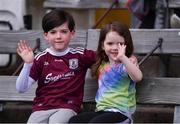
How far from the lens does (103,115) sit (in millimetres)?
4496

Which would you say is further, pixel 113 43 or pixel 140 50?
pixel 140 50

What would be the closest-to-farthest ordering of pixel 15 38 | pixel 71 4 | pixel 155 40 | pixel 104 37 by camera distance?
pixel 104 37 → pixel 155 40 → pixel 15 38 → pixel 71 4

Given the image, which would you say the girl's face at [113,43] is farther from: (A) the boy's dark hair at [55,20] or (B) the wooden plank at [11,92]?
(B) the wooden plank at [11,92]

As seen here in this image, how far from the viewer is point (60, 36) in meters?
4.80

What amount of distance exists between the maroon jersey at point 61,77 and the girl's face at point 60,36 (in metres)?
0.09

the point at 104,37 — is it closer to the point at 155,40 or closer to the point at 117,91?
the point at 117,91

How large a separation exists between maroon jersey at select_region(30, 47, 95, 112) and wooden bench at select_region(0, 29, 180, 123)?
0.21 meters

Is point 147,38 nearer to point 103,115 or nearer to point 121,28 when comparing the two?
point 121,28

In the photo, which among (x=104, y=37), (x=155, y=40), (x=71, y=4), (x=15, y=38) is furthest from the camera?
(x=71, y=4)

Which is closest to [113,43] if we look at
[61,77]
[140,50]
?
[61,77]

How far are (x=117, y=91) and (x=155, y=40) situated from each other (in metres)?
0.77

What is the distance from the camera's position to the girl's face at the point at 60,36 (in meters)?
4.80

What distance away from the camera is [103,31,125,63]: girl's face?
4.70 metres

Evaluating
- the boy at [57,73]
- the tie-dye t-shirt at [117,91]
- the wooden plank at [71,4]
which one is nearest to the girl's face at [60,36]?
the boy at [57,73]
